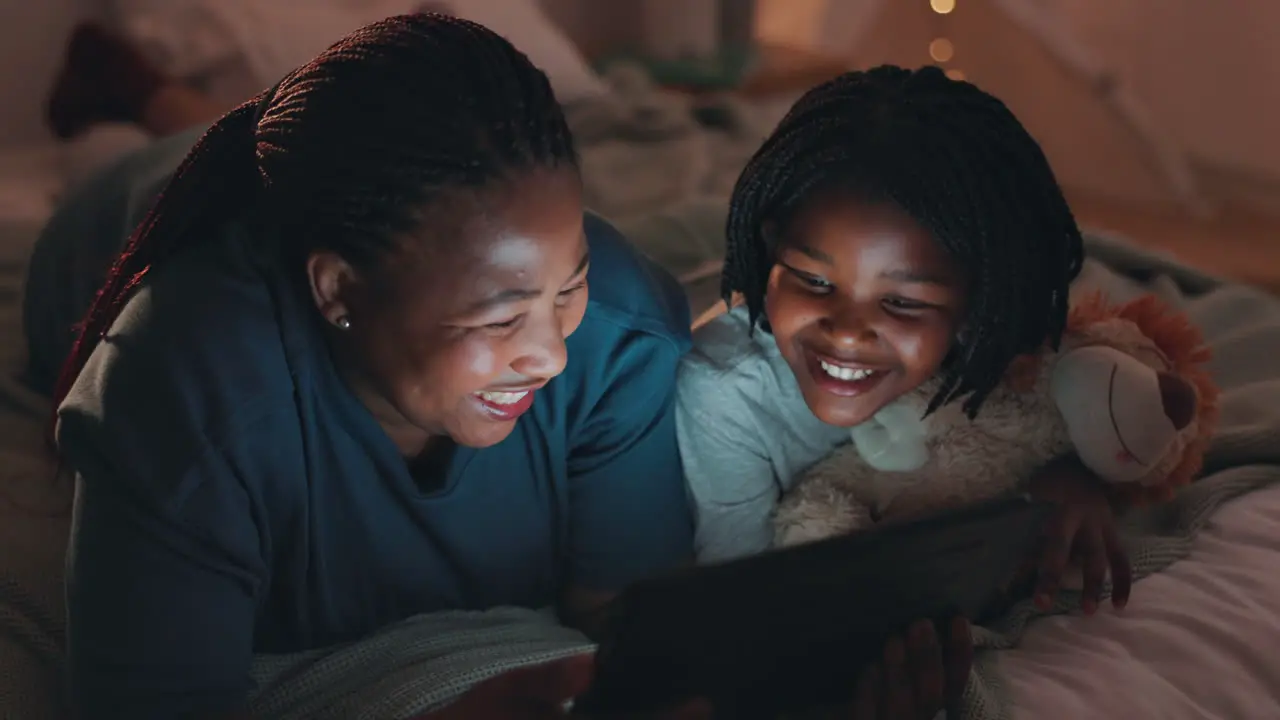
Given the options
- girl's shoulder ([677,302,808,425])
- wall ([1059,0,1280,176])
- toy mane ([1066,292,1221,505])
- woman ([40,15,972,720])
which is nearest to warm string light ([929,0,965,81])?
wall ([1059,0,1280,176])

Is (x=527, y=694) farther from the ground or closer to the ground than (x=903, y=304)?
closer to the ground

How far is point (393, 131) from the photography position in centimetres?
Answer: 68

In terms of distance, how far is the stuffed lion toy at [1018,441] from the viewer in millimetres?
913

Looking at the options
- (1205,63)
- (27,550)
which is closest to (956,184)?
(27,550)

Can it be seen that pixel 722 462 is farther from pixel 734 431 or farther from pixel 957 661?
pixel 957 661

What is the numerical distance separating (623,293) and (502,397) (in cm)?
A: 16

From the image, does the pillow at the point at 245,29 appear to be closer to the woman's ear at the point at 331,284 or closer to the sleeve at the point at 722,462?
the sleeve at the point at 722,462

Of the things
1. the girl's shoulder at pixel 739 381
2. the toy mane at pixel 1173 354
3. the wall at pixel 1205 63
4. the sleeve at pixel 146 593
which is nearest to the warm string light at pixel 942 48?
the wall at pixel 1205 63

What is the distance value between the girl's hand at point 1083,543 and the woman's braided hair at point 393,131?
0.48m

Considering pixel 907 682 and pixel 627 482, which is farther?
pixel 627 482

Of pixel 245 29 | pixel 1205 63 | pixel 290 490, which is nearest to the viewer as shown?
pixel 290 490

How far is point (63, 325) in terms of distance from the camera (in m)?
1.10

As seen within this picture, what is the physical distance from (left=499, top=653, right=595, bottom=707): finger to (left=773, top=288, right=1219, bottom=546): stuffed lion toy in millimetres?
260

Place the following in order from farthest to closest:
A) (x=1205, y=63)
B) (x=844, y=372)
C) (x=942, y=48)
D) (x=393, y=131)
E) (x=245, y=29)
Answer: (x=942, y=48) → (x=1205, y=63) → (x=245, y=29) → (x=844, y=372) → (x=393, y=131)
